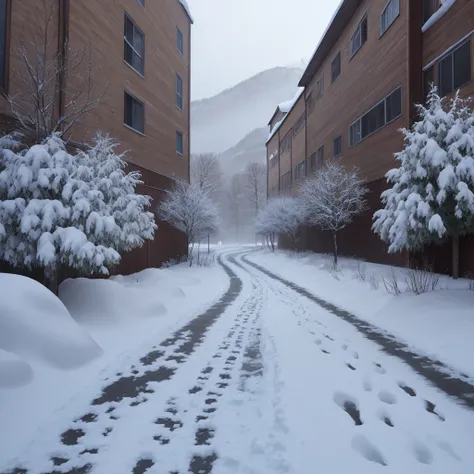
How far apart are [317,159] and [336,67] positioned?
631cm

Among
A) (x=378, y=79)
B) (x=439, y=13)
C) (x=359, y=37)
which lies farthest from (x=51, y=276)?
(x=359, y=37)

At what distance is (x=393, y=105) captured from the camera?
1457 centimetres

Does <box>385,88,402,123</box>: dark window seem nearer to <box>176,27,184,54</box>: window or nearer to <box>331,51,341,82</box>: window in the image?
<box>331,51,341,82</box>: window

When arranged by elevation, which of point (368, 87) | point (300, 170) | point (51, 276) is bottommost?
point (51, 276)

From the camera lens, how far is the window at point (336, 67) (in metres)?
21.3

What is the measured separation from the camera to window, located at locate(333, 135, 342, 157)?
20672 mm

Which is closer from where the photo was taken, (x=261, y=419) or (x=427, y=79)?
(x=261, y=419)

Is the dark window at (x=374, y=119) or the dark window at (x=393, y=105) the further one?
the dark window at (x=374, y=119)

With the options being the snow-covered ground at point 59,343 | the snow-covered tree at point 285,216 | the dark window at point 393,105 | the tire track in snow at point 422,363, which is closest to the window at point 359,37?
the dark window at point 393,105

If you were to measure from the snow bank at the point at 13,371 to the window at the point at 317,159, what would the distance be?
23.0m

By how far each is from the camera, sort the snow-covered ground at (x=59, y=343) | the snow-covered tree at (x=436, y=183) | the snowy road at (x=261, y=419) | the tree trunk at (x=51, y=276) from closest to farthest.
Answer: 1. the snowy road at (x=261, y=419)
2. the snow-covered ground at (x=59, y=343)
3. the tree trunk at (x=51, y=276)
4. the snow-covered tree at (x=436, y=183)

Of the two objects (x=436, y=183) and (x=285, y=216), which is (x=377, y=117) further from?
(x=285, y=216)

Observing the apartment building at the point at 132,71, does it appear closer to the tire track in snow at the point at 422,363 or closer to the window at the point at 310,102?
the tire track in snow at the point at 422,363

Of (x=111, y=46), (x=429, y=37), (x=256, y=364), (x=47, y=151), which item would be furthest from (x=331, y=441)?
(x=429, y=37)
